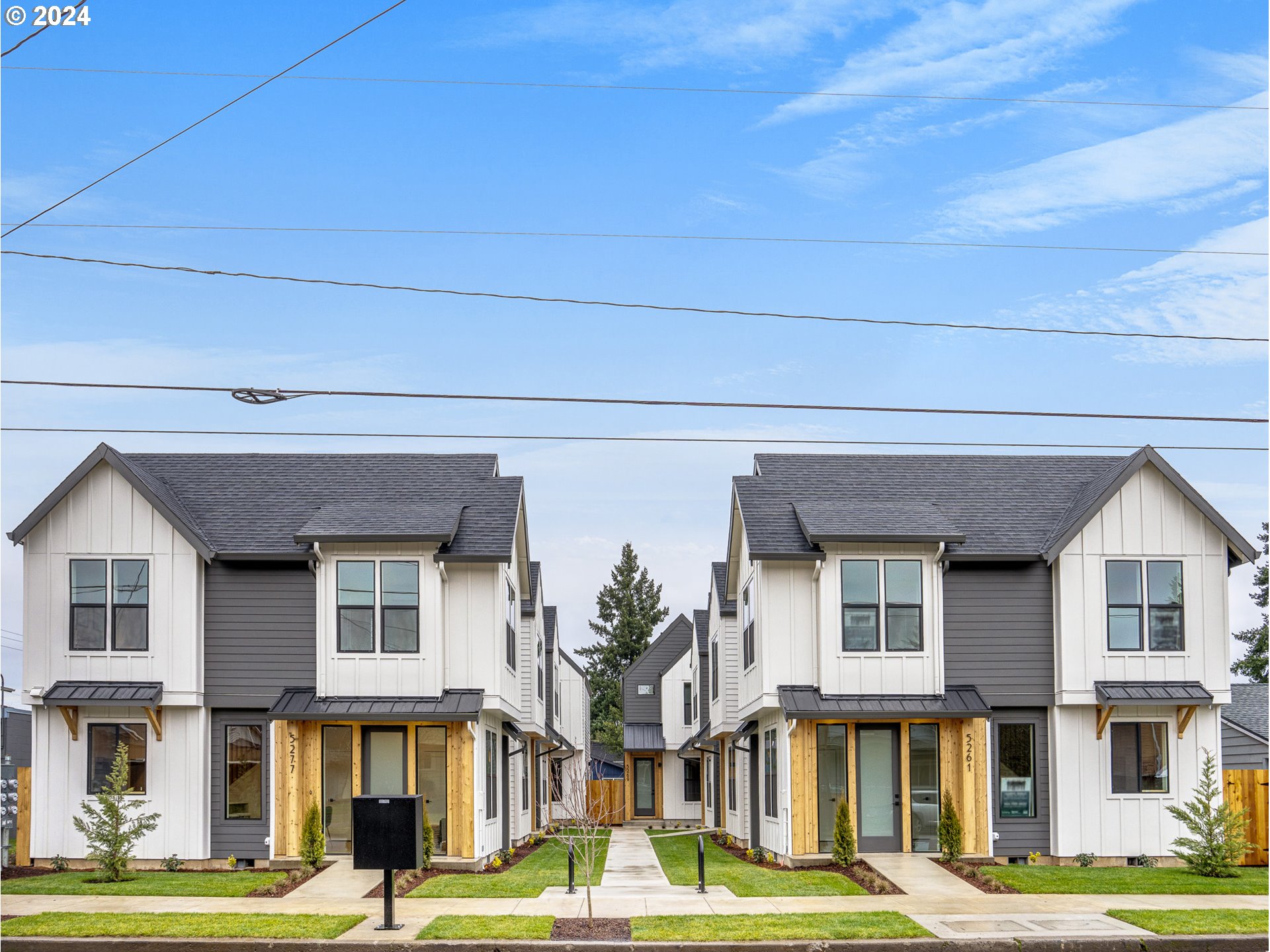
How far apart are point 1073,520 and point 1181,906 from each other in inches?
314

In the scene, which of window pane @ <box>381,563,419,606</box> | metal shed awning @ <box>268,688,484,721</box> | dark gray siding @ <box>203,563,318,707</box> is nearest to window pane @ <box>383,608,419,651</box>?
window pane @ <box>381,563,419,606</box>

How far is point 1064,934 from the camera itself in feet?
48.4

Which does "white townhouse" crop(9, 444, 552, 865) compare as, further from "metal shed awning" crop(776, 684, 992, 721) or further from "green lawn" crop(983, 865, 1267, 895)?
"green lawn" crop(983, 865, 1267, 895)

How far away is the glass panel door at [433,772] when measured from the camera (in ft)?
74.0

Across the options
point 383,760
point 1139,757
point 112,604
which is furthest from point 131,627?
point 1139,757

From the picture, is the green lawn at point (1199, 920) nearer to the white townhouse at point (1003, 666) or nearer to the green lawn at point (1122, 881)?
the green lawn at point (1122, 881)

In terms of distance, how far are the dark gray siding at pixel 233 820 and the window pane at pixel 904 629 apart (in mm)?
10954

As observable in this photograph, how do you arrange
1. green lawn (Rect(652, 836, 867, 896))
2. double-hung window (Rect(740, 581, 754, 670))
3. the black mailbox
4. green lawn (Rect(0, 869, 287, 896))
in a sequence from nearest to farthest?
the black mailbox, green lawn (Rect(652, 836, 867, 896)), green lawn (Rect(0, 869, 287, 896)), double-hung window (Rect(740, 581, 754, 670))

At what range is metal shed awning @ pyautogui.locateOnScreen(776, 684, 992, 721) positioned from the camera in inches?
870

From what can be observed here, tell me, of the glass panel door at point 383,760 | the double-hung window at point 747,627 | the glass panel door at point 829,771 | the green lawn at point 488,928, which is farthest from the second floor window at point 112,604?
the glass panel door at point 829,771

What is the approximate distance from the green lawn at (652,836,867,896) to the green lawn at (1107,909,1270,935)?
373 cm

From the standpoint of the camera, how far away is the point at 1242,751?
1222 inches

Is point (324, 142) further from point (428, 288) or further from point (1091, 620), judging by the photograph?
point (1091, 620)

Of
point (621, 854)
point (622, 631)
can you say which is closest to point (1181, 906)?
point (621, 854)
